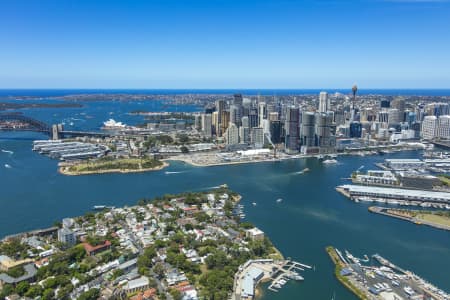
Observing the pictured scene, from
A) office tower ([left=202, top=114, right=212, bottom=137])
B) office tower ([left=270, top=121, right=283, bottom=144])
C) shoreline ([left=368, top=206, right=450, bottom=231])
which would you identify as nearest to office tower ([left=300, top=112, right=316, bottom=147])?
office tower ([left=270, top=121, right=283, bottom=144])

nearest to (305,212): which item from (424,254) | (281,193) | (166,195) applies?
(281,193)

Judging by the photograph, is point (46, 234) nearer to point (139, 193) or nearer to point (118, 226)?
point (118, 226)

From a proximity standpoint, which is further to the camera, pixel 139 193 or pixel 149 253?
pixel 139 193

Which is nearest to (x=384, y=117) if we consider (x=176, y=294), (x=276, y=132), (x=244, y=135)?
(x=276, y=132)

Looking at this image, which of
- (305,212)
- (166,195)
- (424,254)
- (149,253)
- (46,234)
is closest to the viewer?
(149,253)

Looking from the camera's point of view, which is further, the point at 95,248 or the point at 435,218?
the point at 435,218

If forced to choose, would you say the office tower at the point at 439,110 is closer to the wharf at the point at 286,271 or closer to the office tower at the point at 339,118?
the office tower at the point at 339,118

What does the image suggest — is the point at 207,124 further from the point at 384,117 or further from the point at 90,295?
the point at 90,295
